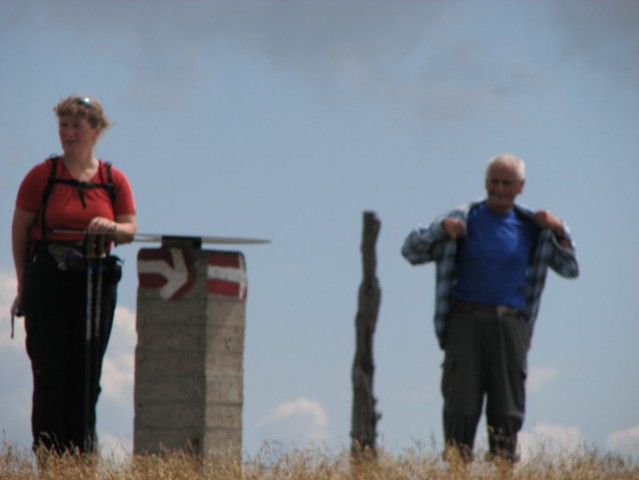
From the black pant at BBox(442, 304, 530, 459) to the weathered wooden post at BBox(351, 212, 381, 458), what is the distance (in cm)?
561

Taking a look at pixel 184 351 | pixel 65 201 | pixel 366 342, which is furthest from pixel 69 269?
pixel 366 342

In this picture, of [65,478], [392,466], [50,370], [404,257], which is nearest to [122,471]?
[65,478]

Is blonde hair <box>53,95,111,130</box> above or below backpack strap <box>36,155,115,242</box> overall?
above

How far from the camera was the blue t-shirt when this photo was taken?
8.51 m

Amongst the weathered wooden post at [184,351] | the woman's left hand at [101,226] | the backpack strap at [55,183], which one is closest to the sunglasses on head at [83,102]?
the backpack strap at [55,183]

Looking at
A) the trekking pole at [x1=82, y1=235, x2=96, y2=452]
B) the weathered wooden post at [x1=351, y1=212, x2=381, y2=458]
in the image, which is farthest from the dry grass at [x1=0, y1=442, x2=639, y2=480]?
the weathered wooden post at [x1=351, y1=212, x2=381, y2=458]

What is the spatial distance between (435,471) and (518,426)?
3.52ft

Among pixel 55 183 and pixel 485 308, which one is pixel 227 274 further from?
pixel 485 308

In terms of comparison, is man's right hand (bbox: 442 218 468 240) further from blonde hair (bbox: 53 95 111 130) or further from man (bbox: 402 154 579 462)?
blonde hair (bbox: 53 95 111 130)

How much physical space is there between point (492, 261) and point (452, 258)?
0.91ft

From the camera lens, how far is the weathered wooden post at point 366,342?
14.3 m

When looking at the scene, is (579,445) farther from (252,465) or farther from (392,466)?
(252,465)

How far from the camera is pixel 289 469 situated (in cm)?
747

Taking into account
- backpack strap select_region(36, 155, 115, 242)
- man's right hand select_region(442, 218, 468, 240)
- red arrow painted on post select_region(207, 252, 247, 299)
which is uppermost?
backpack strap select_region(36, 155, 115, 242)
